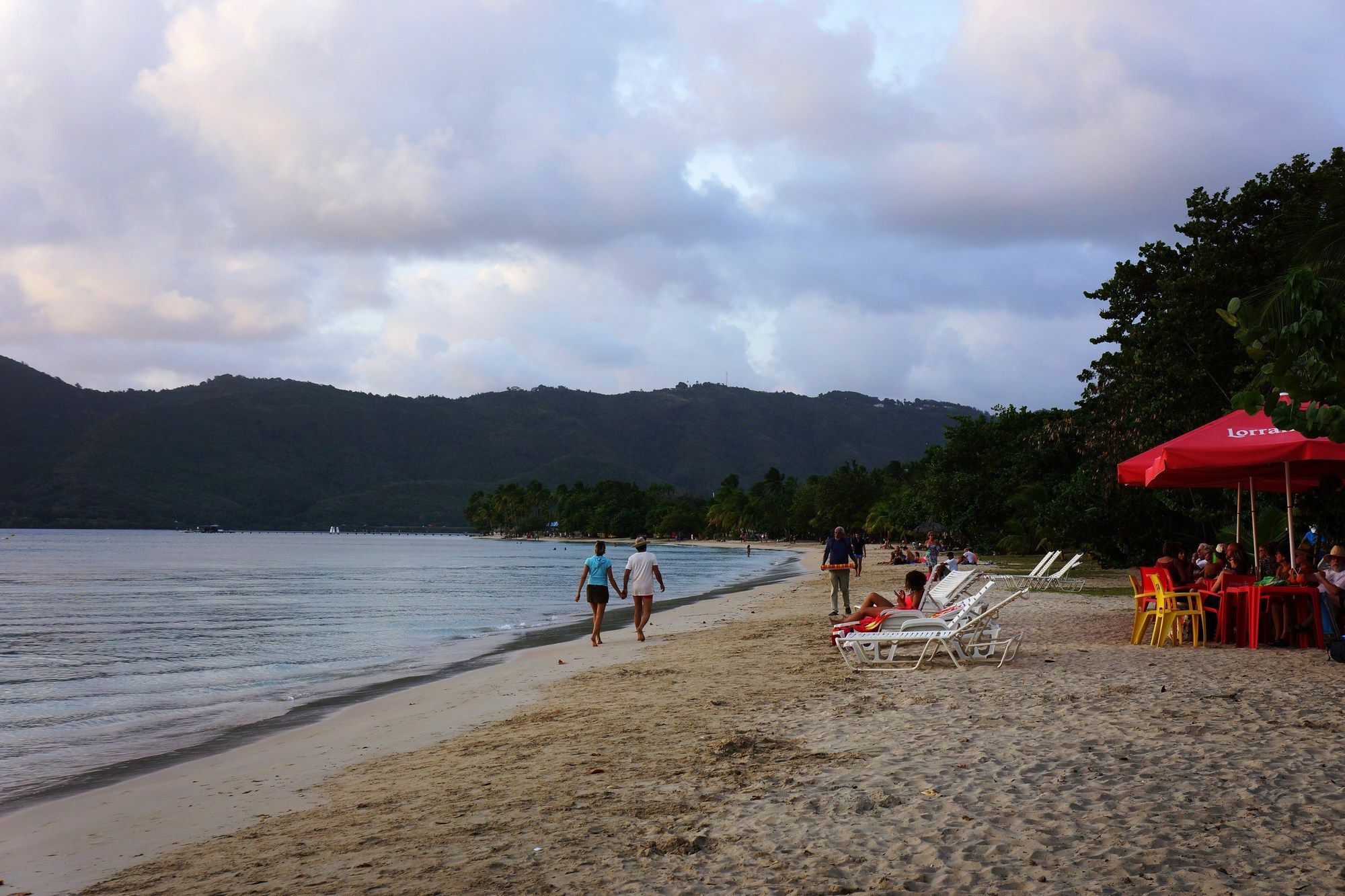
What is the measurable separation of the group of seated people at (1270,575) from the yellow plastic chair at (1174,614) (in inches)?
6.0

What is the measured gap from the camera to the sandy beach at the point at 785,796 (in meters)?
3.90

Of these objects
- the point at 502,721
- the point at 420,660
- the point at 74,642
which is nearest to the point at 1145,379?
the point at 420,660

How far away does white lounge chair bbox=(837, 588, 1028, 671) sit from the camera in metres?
9.26

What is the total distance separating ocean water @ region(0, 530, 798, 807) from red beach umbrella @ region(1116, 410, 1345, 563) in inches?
366

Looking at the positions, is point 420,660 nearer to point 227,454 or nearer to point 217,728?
→ point 217,728

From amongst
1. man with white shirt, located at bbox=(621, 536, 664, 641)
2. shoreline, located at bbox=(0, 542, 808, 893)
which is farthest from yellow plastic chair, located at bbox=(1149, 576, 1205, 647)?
man with white shirt, located at bbox=(621, 536, 664, 641)

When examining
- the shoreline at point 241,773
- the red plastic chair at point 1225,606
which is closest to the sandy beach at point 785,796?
the shoreline at point 241,773

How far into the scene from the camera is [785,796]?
4898mm

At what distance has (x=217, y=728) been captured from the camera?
986 cm

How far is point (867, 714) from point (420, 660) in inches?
391

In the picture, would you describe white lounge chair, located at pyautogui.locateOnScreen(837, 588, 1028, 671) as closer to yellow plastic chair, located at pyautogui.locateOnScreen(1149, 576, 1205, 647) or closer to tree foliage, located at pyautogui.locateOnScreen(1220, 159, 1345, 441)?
yellow plastic chair, located at pyautogui.locateOnScreen(1149, 576, 1205, 647)

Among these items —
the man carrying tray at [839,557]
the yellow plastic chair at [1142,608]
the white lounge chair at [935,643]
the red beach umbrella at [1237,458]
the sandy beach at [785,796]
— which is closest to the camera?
the sandy beach at [785,796]

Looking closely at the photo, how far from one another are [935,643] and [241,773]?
6.20 m

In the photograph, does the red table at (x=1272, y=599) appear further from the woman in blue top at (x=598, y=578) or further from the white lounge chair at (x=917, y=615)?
the woman in blue top at (x=598, y=578)
